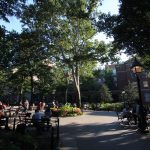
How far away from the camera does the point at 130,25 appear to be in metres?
Result: 14.7

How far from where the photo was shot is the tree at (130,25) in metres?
13.7

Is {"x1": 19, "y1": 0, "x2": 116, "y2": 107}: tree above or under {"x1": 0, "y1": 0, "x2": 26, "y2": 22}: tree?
above

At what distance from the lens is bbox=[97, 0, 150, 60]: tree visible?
13.7 meters

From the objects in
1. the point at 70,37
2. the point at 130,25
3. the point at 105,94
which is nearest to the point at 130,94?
the point at 105,94

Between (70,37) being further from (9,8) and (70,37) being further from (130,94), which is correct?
(130,94)

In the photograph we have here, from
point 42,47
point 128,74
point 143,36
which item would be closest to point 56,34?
point 42,47

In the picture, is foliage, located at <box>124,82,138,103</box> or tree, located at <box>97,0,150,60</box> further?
foliage, located at <box>124,82,138,103</box>

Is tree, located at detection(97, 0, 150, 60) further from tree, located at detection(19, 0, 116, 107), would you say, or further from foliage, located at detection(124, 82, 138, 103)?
foliage, located at detection(124, 82, 138, 103)

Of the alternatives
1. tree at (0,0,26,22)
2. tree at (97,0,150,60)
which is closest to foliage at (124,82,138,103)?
tree at (97,0,150,60)

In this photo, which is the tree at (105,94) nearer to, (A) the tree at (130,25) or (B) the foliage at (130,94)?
(B) the foliage at (130,94)

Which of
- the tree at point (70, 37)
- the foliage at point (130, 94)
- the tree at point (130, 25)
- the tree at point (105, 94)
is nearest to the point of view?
the tree at point (130, 25)

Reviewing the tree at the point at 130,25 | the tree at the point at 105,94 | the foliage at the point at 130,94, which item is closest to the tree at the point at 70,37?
the tree at the point at 130,25

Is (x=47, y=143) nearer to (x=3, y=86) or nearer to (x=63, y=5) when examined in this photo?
(x=63, y=5)

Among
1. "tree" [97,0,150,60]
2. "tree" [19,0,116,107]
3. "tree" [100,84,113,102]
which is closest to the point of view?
"tree" [97,0,150,60]
